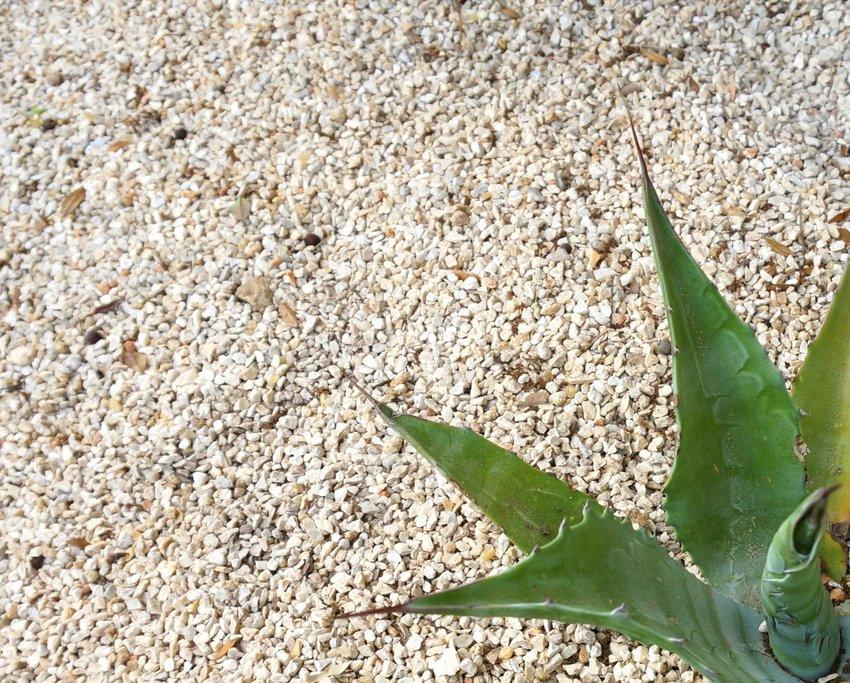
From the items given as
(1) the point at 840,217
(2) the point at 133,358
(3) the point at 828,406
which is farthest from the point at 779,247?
(2) the point at 133,358

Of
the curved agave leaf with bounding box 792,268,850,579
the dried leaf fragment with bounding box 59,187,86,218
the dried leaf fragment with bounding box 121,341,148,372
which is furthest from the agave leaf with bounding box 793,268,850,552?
the dried leaf fragment with bounding box 59,187,86,218

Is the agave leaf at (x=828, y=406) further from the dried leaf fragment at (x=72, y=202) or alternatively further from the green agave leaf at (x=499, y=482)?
the dried leaf fragment at (x=72, y=202)

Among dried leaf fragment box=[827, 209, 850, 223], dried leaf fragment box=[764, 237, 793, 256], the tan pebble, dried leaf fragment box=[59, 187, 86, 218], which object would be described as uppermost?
dried leaf fragment box=[827, 209, 850, 223]

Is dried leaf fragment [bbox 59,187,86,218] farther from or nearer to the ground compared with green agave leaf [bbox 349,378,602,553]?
nearer to the ground

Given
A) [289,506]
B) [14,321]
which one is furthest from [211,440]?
[14,321]

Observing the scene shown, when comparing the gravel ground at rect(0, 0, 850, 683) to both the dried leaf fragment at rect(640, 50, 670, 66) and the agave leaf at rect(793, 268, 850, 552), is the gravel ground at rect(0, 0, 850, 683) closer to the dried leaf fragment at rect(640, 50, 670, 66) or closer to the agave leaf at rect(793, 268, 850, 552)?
the dried leaf fragment at rect(640, 50, 670, 66)

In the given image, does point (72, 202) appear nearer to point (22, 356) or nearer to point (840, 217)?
point (22, 356)
